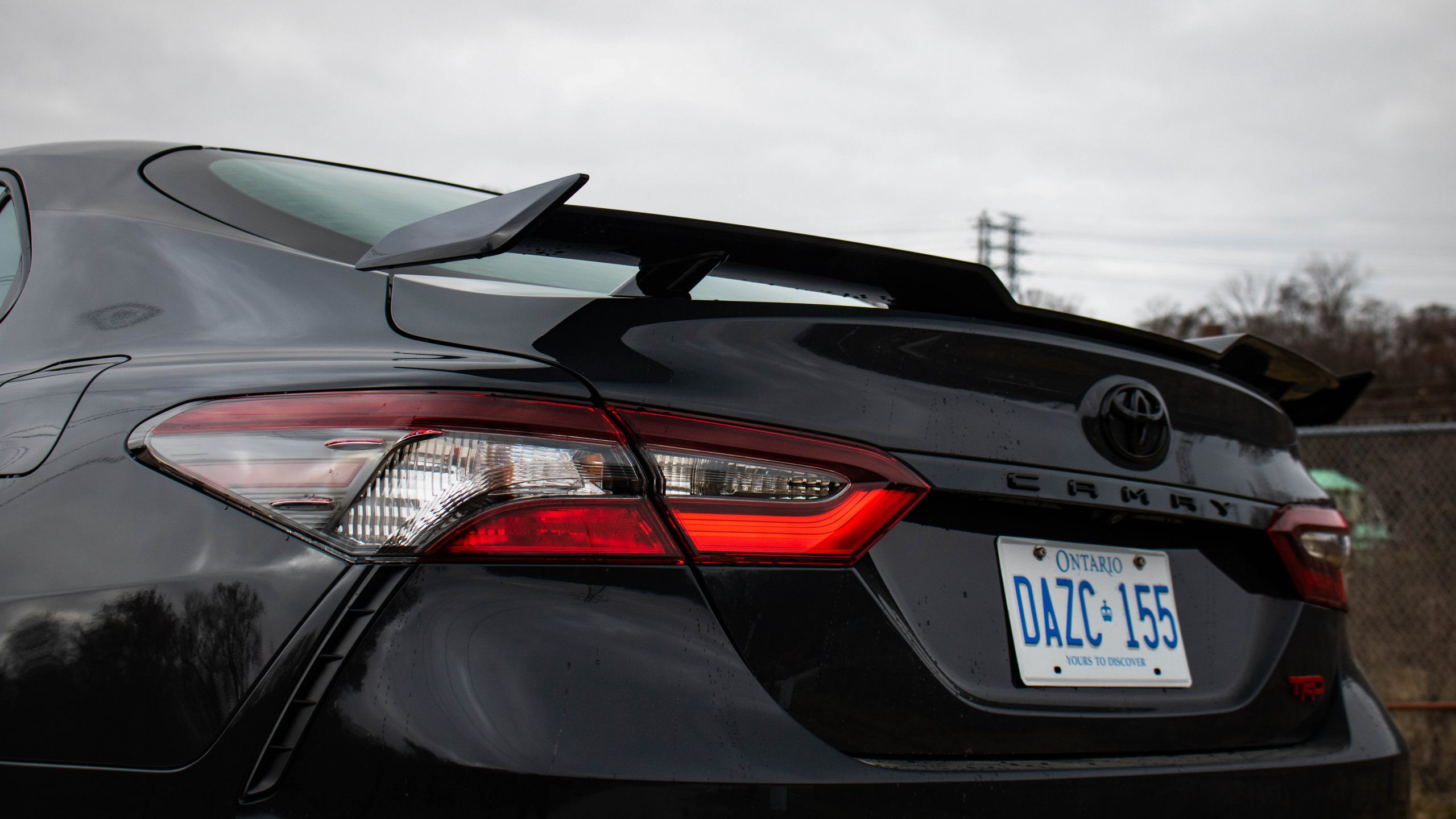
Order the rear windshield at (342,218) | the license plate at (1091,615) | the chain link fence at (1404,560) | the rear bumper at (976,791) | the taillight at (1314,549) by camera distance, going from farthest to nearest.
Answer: the chain link fence at (1404,560) → the taillight at (1314,549) → the rear windshield at (342,218) → the license plate at (1091,615) → the rear bumper at (976,791)

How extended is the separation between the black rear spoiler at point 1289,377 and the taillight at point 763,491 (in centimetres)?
83

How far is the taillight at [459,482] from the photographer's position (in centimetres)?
115

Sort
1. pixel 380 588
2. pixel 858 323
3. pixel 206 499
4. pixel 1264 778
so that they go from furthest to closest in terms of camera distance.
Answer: pixel 1264 778
pixel 858 323
pixel 206 499
pixel 380 588

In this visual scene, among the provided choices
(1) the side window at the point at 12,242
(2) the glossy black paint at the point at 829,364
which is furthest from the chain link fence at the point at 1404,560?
(1) the side window at the point at 12,242

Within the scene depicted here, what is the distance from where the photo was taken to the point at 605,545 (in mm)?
1174

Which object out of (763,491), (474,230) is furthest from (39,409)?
(763,491)

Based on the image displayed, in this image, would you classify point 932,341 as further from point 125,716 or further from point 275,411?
point 125,716

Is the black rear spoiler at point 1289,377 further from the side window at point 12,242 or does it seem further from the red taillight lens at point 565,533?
the side window at point 12,242

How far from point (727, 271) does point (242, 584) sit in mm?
692

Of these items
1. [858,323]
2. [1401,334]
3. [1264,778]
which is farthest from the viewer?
[1401,334]

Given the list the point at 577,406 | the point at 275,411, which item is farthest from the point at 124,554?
the point at 577,406

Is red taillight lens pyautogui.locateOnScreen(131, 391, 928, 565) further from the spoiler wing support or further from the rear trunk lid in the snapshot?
the spoiler wing support

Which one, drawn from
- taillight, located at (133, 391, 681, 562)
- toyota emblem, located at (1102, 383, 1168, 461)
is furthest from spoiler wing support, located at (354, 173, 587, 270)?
toyota emblem, located at (1102, 383, 1168, 461)

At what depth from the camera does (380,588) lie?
113 centimetres
